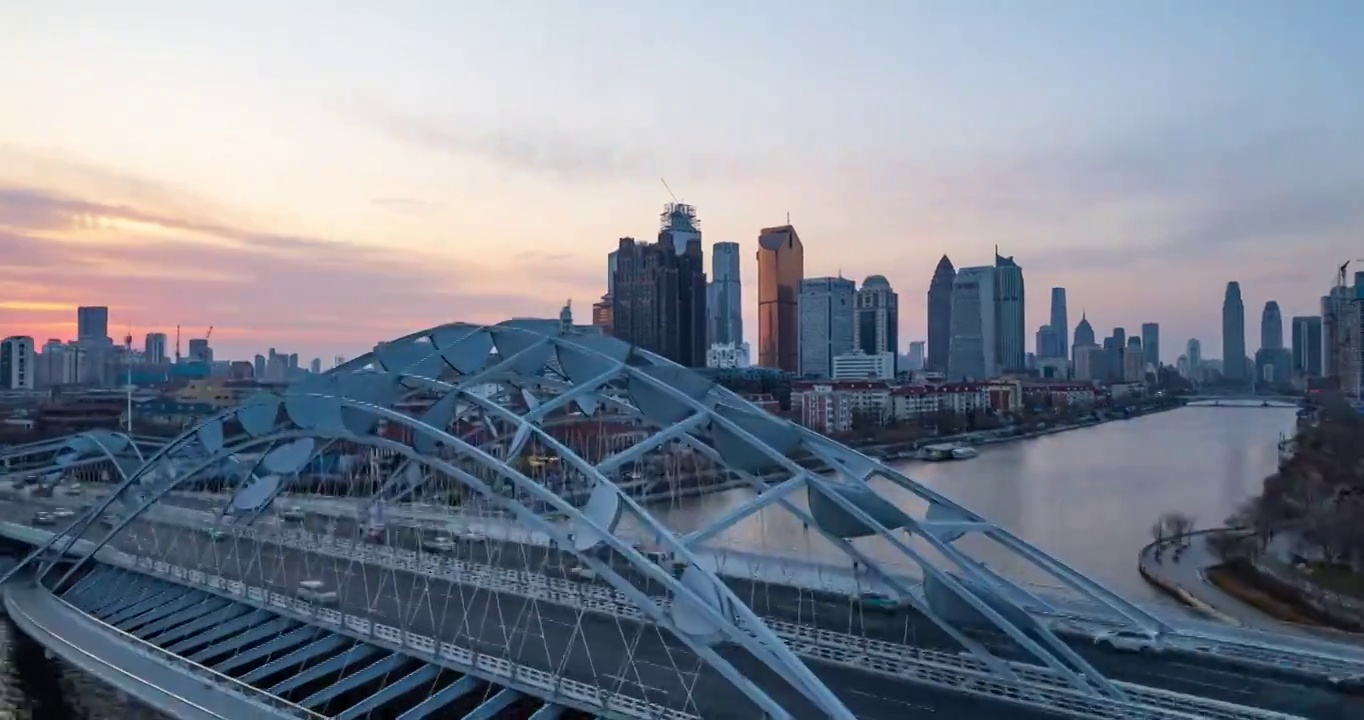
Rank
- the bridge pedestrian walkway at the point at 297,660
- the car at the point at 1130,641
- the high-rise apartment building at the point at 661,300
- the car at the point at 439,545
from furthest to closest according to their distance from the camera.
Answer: the high-rise apartment building at the point at 661,300 → the car at the point at 439,545 → the car at the point at 1130,641 → the bridge pedestrian walkway at the point at 297,660

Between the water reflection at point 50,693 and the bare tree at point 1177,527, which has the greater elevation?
the bare tree at point 1177,527

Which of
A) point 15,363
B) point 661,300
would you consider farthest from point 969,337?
point 15,363

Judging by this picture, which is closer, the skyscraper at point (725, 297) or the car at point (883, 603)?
the car at point (883, 603)

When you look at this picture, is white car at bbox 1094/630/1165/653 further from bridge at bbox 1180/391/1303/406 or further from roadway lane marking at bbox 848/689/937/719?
bridge at bbox 1180/391/1303/406

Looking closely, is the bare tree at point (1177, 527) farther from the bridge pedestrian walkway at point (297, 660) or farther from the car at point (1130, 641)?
the bridge pedestrian walkway at point (297, 660)

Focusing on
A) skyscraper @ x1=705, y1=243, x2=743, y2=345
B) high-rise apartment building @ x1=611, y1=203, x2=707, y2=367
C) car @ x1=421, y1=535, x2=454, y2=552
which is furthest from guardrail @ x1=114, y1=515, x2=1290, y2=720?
skyscraper @ x1=705, y1=243, x2=743, y2=345

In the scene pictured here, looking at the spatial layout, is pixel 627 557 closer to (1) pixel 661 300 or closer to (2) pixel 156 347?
(1) pixel 661 300

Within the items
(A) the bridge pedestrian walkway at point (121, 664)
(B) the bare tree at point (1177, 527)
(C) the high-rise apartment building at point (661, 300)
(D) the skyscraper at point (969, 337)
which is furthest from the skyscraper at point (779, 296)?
(A) the bridge pedestrian walkway at point (121, 664)
